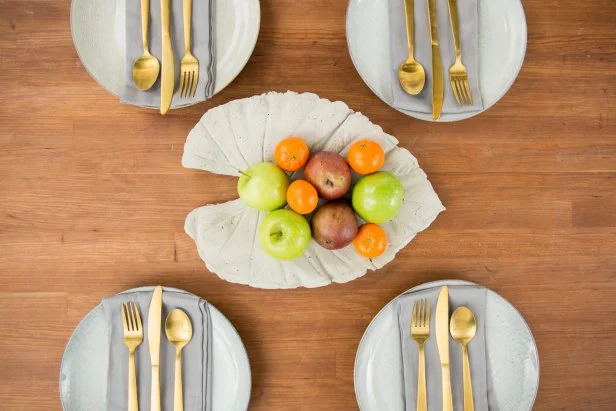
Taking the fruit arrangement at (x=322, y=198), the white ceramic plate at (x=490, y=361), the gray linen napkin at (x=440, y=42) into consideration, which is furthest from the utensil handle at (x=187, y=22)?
the white ceramic plate at (x=490, y=361)

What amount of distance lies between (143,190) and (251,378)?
0.37m

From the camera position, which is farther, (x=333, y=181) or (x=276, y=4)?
(x=276, y=4)

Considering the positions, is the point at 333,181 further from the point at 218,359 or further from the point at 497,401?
the point at 497,401

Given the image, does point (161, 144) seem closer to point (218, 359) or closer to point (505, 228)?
point (218, 359)

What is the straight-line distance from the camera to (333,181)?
2.59ft

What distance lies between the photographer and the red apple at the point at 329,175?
0.79 m

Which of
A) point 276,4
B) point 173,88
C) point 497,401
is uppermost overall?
point 276,4

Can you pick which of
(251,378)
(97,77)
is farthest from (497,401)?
(97,77)

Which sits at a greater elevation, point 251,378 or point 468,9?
point 468,9

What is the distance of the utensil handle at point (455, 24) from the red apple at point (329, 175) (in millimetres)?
286

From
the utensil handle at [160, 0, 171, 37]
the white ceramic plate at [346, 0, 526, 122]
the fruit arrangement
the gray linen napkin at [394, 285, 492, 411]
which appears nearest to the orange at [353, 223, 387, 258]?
the fruit arrangement

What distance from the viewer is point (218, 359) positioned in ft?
2.76

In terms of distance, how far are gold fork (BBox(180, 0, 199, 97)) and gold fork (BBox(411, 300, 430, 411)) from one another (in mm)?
521

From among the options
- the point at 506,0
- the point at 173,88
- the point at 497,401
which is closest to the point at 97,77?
the point at 173,88
